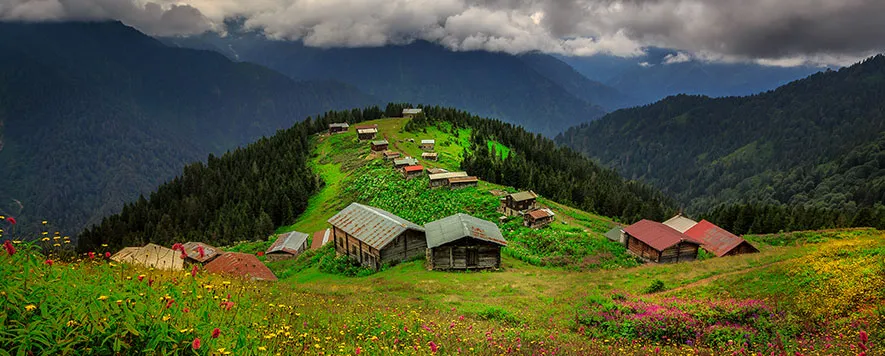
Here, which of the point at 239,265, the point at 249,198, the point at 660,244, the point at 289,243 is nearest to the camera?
the point at 239,265

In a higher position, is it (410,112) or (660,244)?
(410,112)

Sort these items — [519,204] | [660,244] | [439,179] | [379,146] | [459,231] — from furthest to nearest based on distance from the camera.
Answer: [379,146] < [439,179] < [519,204] < [660,244] < [459,231]

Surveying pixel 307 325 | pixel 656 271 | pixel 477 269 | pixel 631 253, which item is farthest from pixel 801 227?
pixel 307 325

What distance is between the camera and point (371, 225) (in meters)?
41.2

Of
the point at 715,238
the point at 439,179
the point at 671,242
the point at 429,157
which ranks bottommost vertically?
the point at 715,238

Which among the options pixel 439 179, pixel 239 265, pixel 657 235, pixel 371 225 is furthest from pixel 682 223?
pixel 239 265

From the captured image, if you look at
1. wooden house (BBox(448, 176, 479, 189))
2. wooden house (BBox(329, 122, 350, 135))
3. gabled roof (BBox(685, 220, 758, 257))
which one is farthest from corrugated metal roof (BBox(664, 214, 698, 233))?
wooden house (BBox(329, 122, 350, 135))

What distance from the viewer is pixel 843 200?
19425 centimetres

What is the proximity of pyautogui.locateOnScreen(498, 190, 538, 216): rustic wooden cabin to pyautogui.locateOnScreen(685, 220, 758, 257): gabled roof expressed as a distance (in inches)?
875

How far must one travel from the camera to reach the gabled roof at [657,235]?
48656 mm

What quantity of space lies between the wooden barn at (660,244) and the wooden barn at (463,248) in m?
22.3

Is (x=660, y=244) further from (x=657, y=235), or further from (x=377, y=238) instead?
(x=377, y=238)

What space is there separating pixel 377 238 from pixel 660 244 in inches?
1256

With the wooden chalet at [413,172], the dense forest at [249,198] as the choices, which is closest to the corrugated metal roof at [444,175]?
Answer: the wooden chalet at [413,172]
